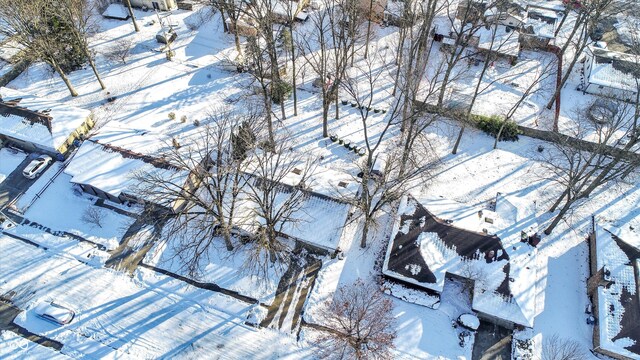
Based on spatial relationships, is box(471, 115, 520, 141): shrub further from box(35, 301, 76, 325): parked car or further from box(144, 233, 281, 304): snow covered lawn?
box(35, 301, 76, 325): parked car

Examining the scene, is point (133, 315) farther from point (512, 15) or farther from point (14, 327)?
point (512, 15)

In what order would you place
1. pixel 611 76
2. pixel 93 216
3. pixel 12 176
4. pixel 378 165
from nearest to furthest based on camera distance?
pixel 93 216 < pixel 378 165 < pixel 12 176 < pixel 611 76

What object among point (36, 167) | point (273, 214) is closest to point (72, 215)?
point (36, 167)

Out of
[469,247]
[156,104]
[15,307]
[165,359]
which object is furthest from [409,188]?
[15,307]

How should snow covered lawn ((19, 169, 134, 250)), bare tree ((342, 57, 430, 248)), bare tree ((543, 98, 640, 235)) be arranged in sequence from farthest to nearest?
snow covered lawn ((19, 169, 134, 250)) < bare tree ((543, 98, 640, 235)) < bare tree ((342, 57, 430, 248))

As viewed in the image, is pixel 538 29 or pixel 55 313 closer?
pixel 55 313

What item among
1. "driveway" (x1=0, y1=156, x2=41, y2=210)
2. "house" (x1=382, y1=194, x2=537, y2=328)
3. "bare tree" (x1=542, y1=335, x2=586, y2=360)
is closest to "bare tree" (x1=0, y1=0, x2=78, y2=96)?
"driveway" (x1=0, y1=156, x2=41, y2=210)

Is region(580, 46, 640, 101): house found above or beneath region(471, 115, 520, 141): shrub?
above

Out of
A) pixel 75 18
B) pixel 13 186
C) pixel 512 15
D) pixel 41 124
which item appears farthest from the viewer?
pixel 512 15
